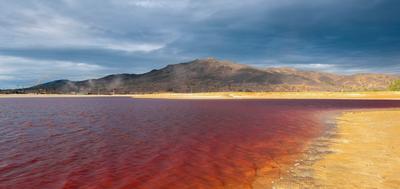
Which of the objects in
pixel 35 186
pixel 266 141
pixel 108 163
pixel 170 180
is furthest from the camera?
pixel 266 141

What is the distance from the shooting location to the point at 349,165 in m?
15.5

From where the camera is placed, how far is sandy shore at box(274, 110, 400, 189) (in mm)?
12719

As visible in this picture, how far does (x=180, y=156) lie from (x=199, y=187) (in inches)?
240

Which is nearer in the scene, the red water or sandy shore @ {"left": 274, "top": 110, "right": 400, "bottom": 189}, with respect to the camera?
sandy shore @ {"left": 274, "top": 110, "right": 400, "bottom": 189}

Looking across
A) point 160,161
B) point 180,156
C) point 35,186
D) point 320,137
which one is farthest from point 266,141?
point 35,186

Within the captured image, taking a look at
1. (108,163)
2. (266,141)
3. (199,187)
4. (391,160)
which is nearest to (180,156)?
(108,163)

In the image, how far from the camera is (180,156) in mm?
19047

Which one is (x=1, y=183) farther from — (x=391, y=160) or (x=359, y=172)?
(x=391, y=160)

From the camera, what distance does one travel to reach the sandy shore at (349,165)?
12719mm

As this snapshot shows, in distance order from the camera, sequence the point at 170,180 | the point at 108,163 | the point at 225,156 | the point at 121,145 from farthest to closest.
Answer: the point at 121,145, the point at 225,156, the point at 108,163, the point at 170,180

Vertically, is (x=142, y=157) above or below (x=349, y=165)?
below

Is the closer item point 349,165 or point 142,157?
point 349,165

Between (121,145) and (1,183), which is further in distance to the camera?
(121,145)

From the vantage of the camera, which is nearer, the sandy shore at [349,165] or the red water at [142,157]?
the sandy shore at [349,165]
